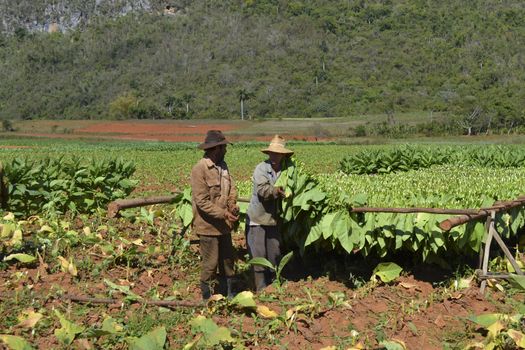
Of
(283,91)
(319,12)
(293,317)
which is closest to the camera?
(293,317)

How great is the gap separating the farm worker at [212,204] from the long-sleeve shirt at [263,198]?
0.30 m

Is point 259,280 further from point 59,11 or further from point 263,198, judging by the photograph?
point 59,11

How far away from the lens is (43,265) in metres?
6.97

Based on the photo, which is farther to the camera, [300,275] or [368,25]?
[368,25]

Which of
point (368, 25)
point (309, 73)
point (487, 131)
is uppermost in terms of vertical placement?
point (368, 25)

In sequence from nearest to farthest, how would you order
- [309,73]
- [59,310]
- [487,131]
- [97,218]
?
[59,310]
[97,218]
[487,131]
[309,73]

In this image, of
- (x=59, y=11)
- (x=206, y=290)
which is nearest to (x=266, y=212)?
(x=206, y=290)

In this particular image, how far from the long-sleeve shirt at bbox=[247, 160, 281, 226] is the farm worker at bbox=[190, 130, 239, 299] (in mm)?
296

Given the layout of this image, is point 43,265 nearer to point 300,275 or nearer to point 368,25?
point 300,275

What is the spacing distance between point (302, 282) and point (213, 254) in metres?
1.16

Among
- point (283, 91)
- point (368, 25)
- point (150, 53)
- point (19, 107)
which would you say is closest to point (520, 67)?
point (368, 25)

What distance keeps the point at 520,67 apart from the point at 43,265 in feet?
362

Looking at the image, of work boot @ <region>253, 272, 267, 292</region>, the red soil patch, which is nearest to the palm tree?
the red soil patch

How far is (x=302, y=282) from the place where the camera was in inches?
266
